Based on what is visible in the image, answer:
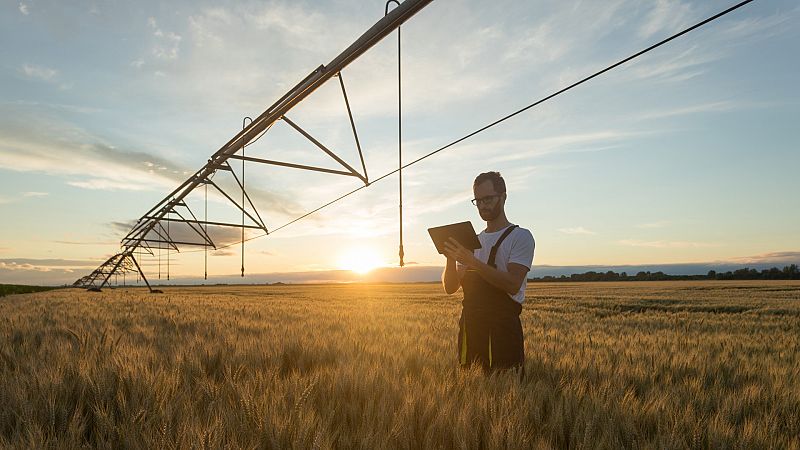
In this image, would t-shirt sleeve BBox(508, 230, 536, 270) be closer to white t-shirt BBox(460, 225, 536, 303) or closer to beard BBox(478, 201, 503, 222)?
white t-shirt BBox(460, 225, 536, 303)

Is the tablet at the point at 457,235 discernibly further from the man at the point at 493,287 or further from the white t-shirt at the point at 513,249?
the white t-shirt at the point at 513,249

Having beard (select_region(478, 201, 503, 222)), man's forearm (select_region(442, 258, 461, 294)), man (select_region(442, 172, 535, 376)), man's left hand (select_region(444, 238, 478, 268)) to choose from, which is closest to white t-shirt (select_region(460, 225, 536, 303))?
man (select_region(442, 172, 535, 376))

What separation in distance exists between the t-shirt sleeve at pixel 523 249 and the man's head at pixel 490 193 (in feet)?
1.12

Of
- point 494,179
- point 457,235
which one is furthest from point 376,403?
point 494,179

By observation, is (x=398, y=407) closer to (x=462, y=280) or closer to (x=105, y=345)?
(x=462, y=280)

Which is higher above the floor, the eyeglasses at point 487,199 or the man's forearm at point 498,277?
the eyeglasses at point 487,199

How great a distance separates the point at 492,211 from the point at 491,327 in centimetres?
109

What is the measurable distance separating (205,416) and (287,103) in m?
6.52

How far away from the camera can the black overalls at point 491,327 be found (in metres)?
4.00

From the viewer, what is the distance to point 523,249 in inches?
155

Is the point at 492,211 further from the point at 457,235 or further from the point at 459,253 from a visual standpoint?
the point at 459,253

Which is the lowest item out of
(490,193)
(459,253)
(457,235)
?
(459,253)

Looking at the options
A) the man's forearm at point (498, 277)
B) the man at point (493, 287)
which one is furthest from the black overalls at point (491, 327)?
the man's forearm at point (498, 277)

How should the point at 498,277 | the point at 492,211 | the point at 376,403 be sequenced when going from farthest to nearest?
1. the point at 492,211
2. the point at 498,277
3. the point at 376,403
